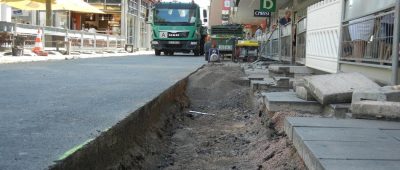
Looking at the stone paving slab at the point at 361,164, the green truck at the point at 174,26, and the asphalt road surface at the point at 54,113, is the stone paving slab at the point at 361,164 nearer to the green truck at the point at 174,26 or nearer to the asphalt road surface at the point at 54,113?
the asphalt road surface at the point at 54,113

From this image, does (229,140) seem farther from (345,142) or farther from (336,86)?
(345,142)

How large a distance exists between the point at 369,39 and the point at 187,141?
241 cm

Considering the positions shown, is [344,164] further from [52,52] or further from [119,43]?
[119,43]

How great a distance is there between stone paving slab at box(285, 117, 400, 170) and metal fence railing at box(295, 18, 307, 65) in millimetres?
6599

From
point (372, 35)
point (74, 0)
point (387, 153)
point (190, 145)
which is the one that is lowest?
point (190, 145)

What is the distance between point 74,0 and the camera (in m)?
29.1

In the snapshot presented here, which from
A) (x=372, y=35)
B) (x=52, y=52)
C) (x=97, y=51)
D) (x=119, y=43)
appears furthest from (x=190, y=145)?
(x=119, y=43)

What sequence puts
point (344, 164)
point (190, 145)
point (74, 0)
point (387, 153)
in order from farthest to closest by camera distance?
point (74, 0) < point (190, 145) < point (387, 153) < point (344, 164)

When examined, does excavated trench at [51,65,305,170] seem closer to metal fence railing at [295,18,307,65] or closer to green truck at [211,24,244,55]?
metal fence railing at [295,18,307,65]

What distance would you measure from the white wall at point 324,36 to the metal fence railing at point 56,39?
1109 centimetres

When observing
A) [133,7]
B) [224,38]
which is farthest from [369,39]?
[133,7]

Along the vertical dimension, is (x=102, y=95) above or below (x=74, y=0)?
below

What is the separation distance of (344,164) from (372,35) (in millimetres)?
3481

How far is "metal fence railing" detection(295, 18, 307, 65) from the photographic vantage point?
11.0 m
